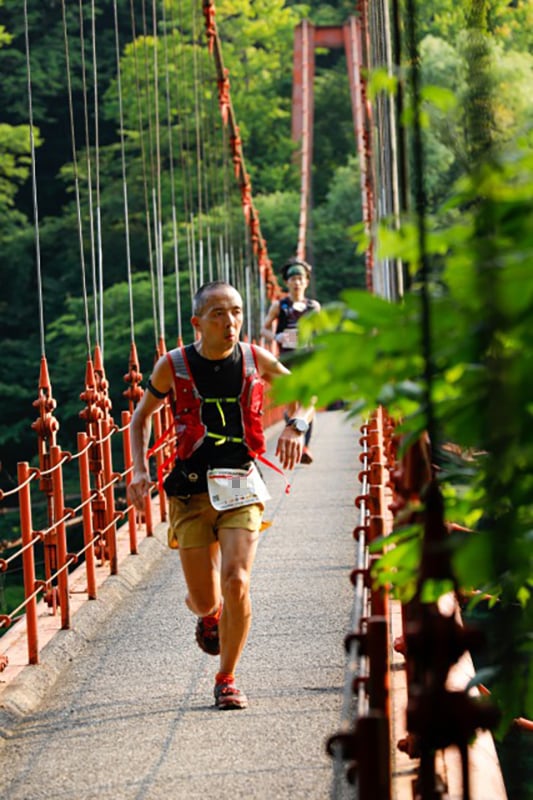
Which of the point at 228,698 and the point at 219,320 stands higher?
the point at 219,320

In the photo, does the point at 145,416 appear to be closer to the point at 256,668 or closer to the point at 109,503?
the point at 256,668

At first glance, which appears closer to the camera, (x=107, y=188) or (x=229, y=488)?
(x=229, y=488)

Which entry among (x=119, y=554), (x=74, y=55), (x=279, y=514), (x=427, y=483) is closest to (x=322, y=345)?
(x=427, y=483)

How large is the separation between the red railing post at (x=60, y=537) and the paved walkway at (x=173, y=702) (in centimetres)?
8

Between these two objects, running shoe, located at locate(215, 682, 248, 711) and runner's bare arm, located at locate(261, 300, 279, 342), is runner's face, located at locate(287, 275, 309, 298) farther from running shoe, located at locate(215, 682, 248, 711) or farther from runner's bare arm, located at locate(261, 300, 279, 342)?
running shoe, located at locate(215, 682, 248, 711)

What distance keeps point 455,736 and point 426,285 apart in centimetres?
43

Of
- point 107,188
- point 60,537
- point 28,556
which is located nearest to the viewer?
point 28,556

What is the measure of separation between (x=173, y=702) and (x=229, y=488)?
59cm

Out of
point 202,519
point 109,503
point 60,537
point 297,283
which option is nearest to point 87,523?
point 60,537

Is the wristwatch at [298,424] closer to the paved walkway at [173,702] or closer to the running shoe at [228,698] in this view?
the paved walkway at [173,702]

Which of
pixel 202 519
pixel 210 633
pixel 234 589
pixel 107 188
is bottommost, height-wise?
pixel 210 633

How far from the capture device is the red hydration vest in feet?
12.3

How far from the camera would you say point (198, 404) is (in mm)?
3748

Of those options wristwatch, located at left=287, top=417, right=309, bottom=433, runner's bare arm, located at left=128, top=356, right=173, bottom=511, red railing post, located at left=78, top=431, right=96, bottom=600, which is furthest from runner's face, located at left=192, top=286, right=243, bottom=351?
red railing post, located at left=78, top=431, right=96, bottom=600
